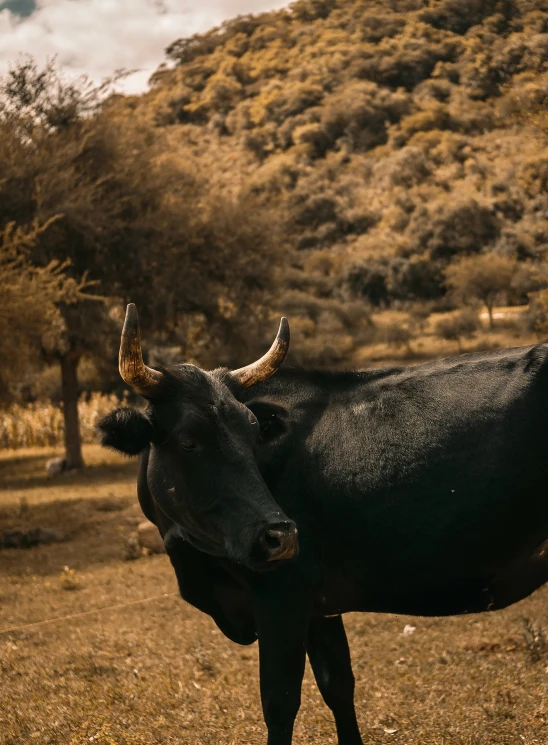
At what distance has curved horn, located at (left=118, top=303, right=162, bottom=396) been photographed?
4008 mm

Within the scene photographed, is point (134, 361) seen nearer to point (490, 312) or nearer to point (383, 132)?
point (490, 312)

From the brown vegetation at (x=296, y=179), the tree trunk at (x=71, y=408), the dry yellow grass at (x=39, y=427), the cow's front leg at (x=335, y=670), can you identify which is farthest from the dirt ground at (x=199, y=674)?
the dry yellow grass at (x=39, y=427)

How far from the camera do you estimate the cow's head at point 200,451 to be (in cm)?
401

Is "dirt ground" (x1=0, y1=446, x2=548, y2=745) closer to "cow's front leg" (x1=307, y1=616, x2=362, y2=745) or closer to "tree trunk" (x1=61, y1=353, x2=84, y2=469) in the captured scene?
"cow's front leg" (x1=307, y1=616, x2=362, y2=745)

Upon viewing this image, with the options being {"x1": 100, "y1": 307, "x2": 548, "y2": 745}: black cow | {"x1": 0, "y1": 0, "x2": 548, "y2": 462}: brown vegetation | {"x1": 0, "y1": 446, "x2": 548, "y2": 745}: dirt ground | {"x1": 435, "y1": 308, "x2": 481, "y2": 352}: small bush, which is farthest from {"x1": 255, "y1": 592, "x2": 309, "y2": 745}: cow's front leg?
{"x1": 435, "y1": 308, "x2": 481, "y2": 352}: small bush

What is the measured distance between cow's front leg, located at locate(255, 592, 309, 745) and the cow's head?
32 centimetres

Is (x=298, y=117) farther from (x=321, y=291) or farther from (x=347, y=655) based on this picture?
(x=347, y=655)

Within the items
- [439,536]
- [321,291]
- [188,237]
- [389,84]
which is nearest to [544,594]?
[439,536]

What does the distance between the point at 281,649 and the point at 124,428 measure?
1308 millimetres

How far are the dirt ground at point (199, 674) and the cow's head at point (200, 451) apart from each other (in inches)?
75.6

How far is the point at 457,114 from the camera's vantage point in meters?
57.2

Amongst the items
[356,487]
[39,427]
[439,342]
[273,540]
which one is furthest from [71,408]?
[439,342]

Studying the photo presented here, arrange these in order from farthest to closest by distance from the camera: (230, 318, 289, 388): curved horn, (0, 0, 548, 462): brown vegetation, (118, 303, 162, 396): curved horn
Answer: (0, 0, 548, 462): brown vegetation → (230, 318, 289, 388): curved horn → (118, 303, 162, 396): curved horn

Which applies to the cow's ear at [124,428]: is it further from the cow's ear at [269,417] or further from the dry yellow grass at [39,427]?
the dry yellow grass at [39,427]
